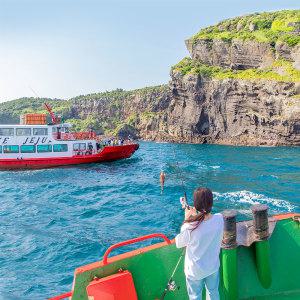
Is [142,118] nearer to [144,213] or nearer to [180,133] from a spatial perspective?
[180,133]

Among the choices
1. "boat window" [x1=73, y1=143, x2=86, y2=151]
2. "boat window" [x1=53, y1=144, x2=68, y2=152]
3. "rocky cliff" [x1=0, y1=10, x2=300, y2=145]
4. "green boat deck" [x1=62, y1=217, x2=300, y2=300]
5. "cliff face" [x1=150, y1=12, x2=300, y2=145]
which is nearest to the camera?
"green boat deck" [x1=62, y1=217, x2=300, y2=300]

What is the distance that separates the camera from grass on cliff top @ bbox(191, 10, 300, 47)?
84.0m

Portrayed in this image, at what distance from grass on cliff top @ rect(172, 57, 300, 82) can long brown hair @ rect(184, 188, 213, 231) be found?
7501 centimetres

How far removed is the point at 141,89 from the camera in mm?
173875

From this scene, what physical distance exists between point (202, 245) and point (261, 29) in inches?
3761

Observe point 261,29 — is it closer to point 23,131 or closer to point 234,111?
point 234,111

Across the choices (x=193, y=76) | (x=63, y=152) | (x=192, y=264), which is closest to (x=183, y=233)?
(x=192, y=264)

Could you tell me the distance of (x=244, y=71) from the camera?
86.2m

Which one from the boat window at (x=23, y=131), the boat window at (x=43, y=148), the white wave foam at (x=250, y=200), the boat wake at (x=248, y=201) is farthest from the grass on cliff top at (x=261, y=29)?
the boat wake at (x=248, y=201)

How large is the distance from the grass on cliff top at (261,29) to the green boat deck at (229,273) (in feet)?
264

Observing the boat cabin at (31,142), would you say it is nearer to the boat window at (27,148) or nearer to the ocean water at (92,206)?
the boat window at (27,148)

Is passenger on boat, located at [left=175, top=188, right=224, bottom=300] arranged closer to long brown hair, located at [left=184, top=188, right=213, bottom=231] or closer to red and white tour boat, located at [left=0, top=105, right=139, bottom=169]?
long brown hair, located at [left=184, top=188, right=213, bottom=231]

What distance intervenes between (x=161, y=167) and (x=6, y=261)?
3152 centimetres

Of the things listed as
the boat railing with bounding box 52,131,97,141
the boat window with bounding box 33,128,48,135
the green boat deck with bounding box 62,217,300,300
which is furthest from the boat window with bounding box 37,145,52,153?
the green boat deck with bounding box 62,217,300,300
